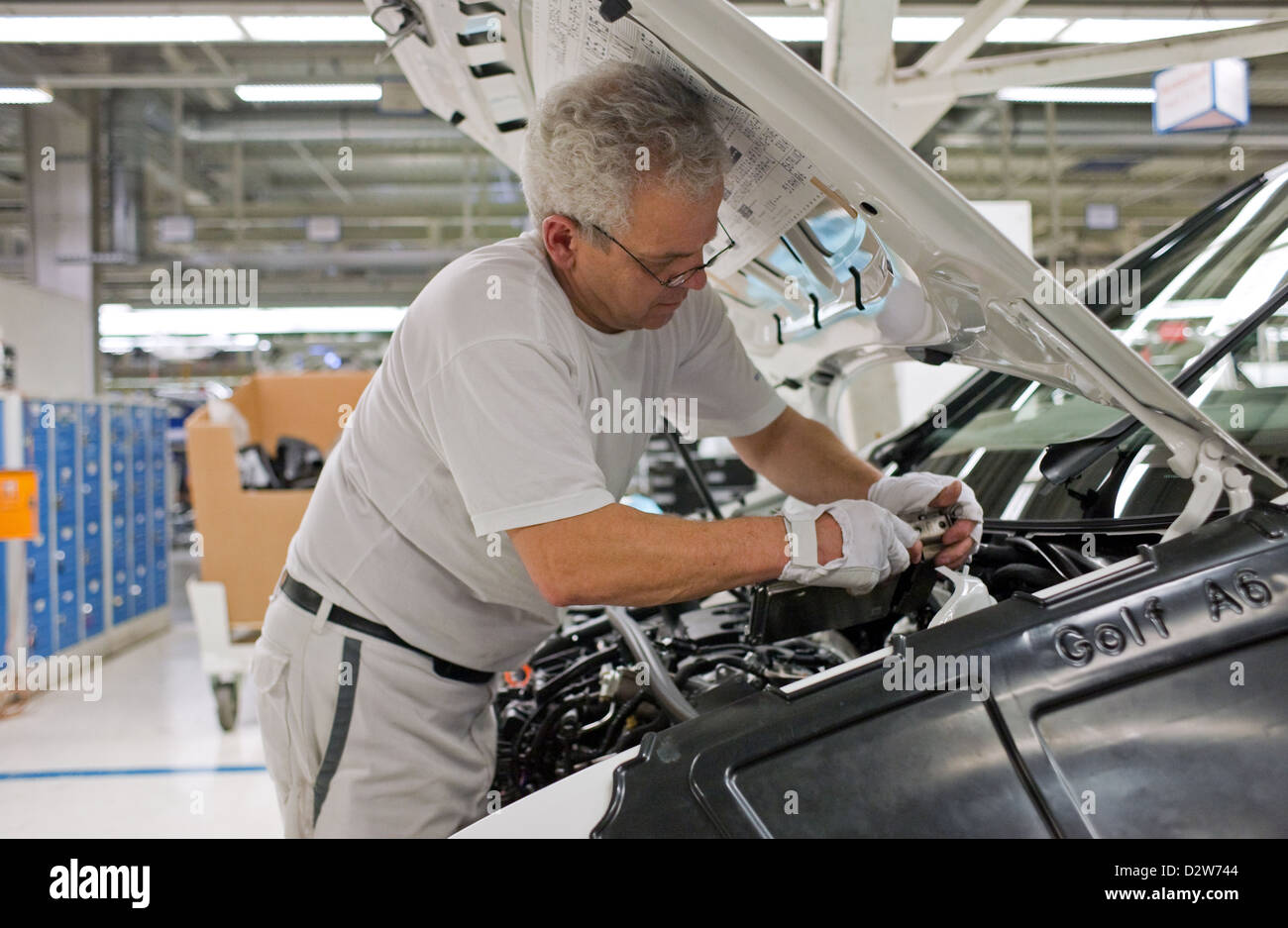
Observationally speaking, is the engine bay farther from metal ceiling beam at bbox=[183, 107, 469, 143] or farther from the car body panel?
metal ceiling beam at bbox=[183, 107, 469, 143]

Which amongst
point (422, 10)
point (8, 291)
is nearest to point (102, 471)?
point (8, 291)

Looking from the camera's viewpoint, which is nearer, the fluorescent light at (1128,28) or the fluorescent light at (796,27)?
the fluorescent light at (796,27)

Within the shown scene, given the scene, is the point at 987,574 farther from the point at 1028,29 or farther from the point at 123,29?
the point at 123,29

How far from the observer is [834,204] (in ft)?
4.06

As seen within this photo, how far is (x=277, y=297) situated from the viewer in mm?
10695

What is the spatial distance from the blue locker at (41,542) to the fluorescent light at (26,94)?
272cm

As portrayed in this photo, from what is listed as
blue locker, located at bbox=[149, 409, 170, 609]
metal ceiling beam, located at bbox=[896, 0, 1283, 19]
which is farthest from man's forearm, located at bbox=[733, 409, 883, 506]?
blue locker, located at bbox=[149, 409, 170, 609]

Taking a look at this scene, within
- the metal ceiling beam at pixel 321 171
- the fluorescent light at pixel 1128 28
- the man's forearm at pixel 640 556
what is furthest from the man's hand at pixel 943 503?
the metal ceiling beam at pixel 321 171

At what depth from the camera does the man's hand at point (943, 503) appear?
1.26 m

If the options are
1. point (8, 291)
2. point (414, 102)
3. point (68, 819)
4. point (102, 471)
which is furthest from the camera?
point (8, 291)

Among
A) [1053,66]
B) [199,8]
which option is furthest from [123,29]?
[1053,66]

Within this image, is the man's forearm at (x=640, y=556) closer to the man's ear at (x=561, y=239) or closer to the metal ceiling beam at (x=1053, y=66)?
the man's ear at (x=561, y=239)
